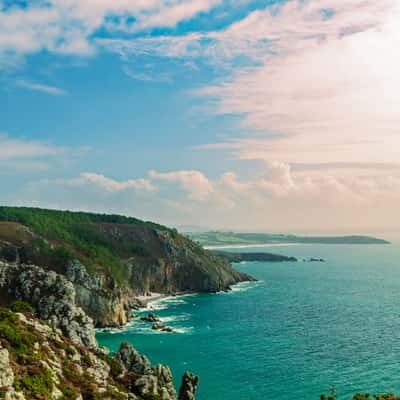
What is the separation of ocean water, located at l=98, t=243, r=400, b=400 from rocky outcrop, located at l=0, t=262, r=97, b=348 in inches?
806

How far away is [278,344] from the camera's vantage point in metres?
107

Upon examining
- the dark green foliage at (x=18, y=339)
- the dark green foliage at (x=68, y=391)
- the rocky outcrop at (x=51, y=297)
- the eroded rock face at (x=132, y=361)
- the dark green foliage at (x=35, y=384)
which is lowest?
the eroded rock face at (x=132, y=361)

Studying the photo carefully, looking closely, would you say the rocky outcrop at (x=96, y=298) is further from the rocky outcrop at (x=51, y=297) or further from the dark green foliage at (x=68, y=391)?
the dark green foliage at (x=68, y=391)

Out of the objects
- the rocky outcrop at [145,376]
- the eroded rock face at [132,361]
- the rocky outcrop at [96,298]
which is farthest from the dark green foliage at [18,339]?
the rocky outcrop at [96,298]

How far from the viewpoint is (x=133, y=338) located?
119750 mm

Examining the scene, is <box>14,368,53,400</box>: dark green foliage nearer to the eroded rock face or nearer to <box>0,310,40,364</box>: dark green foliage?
<box>0,310,40,364</box>: dark green foliage

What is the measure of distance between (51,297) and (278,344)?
57.9 metres

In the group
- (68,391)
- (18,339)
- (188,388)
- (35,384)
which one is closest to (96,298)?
(188,388)

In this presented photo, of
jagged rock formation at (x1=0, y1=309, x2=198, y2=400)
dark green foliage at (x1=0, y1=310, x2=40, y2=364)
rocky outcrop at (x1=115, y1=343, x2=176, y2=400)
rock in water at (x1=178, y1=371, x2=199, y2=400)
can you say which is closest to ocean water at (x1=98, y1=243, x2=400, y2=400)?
rock in water at (x1=178, y1=371, x2=199, y2=400)

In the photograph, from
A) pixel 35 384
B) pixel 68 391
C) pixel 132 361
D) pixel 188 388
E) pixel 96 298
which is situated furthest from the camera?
pixel 96 298

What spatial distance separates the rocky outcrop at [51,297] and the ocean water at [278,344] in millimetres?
20468

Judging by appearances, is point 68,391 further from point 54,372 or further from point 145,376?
point 145,376

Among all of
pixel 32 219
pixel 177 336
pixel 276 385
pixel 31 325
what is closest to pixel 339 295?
pixel 177 336

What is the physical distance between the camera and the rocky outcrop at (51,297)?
83.8 metres
